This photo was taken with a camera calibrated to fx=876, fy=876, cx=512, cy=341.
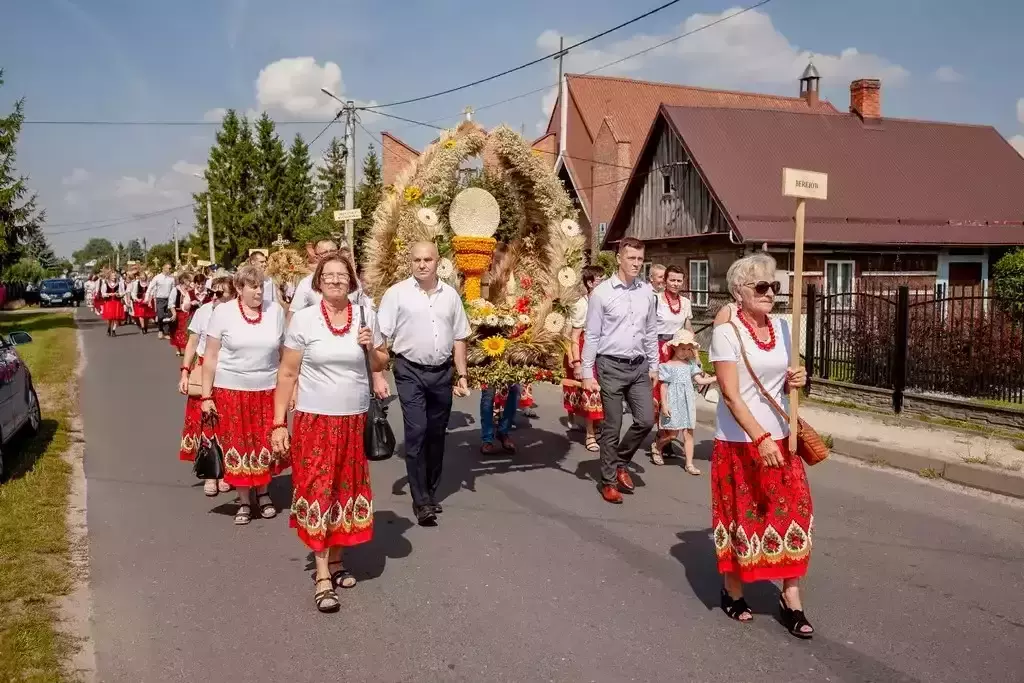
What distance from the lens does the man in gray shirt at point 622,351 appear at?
6613mm

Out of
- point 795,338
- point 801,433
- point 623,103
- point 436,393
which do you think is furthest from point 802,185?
point 623,103

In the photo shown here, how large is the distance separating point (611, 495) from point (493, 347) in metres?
1.52

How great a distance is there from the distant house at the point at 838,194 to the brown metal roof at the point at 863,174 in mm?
38

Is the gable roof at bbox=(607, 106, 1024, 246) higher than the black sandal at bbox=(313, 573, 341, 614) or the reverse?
A: higher

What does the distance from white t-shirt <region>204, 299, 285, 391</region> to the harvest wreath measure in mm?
1499

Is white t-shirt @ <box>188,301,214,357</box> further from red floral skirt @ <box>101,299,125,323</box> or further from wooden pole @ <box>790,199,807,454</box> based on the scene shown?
red floral skirt @ <box>101,299,125,323</box>

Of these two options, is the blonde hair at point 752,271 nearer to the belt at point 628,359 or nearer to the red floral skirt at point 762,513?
the red floral skirt at point 762,513

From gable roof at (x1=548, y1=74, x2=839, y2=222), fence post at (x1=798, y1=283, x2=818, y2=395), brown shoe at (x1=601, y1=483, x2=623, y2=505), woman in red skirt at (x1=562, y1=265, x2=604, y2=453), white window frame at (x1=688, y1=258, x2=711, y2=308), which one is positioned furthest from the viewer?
gable roof at (x1=548, y1=74, x2=839, y2=222)

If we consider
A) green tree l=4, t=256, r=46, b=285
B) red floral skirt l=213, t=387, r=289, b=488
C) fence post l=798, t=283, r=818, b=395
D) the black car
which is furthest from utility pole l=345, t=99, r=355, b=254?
green tree l=4, t=256, r=46, b=285

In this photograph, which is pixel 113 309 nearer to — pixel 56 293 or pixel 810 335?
pixel 810 335

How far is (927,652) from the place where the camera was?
4074mm

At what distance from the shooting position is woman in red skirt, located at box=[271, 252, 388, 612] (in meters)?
4.68

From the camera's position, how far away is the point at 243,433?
20.6ft

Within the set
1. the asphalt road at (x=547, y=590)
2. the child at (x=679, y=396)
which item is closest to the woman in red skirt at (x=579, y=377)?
the child at (x=679, y=396)
